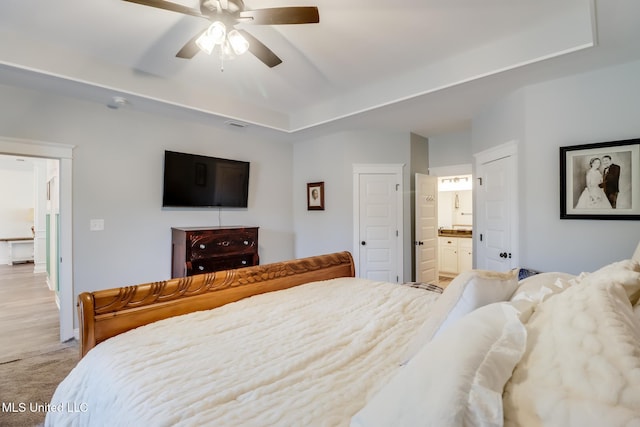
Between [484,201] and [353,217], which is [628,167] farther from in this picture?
[353,217]

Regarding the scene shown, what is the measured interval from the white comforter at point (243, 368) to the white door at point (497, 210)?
1.97 meters

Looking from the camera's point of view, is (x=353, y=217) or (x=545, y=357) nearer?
(x=545, y=357)

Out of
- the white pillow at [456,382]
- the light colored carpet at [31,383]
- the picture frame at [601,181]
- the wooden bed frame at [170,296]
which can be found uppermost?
the picture frame at [601,181]

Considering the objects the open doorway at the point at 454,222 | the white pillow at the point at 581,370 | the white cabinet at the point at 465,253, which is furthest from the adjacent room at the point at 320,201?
the white cabinet at the point at 465,253

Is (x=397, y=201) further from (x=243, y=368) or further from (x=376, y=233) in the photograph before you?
(x=243, y=368)

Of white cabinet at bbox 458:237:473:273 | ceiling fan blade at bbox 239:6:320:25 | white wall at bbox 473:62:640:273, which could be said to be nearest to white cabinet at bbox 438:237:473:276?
white cabinet at bbox 458:237:473:273

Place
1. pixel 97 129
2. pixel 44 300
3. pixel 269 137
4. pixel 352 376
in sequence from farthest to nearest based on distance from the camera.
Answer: pixel 269 137, pixel 44 300, pixel 97 129, pixel 352 376

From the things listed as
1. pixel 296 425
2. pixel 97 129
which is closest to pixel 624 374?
pixel 296 425

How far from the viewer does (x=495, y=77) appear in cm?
265

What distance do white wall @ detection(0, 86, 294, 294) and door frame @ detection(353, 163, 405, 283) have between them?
71.0 inches

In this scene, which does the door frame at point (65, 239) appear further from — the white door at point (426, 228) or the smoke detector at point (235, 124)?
the white door at point (426, 228)

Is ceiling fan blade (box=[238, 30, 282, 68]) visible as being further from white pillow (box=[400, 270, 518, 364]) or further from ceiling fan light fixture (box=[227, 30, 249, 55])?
white pillow (box=[400, 270, 518, 364])

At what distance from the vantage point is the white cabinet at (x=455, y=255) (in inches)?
224

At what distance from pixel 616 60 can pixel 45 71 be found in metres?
4.63
